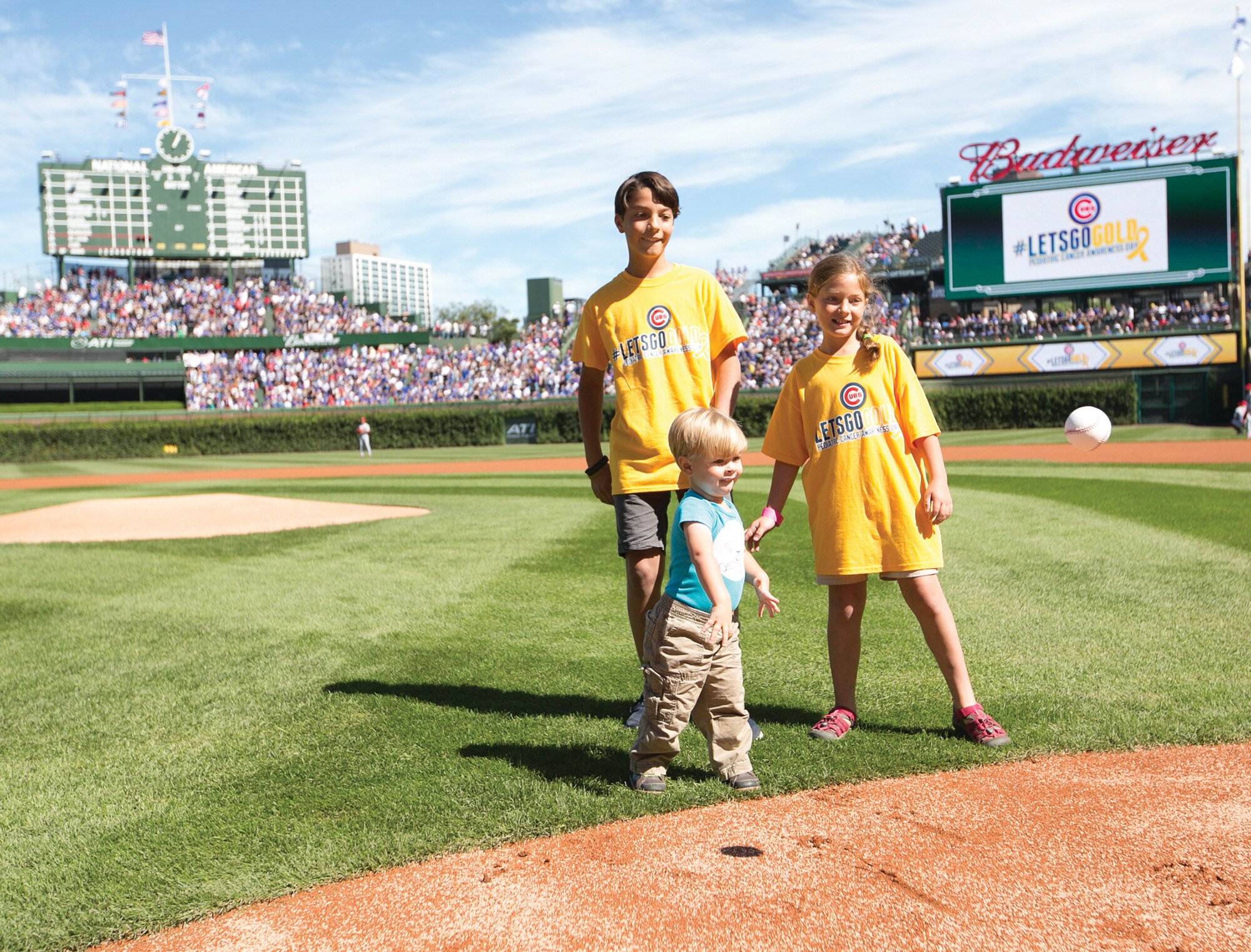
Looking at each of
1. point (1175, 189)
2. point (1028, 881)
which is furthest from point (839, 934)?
point (1175, 189)

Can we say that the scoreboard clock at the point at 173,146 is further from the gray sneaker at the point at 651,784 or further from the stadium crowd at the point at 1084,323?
the gray sneaker at the point at 651,784

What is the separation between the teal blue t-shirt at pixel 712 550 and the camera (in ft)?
10.8

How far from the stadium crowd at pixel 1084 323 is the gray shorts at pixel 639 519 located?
118ft

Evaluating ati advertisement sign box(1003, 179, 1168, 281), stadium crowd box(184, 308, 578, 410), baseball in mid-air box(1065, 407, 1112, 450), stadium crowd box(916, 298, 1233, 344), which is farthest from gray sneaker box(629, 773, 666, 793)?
stadium crowd box(184, 308, 578, 410)

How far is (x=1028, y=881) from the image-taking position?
2.64 metres

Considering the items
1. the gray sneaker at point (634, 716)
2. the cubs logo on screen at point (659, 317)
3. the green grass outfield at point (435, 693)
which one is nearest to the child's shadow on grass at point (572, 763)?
the green grass outfield at point (435, 693)

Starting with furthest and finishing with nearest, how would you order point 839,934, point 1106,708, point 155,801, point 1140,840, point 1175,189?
point 1175,189, point 1106,708, point 155,801, point 1140,840, point 839,934

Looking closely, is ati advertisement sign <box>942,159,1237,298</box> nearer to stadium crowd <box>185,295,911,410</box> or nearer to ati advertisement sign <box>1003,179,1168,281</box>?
ati advertisement sign <box>1003,179,1168,281</box>

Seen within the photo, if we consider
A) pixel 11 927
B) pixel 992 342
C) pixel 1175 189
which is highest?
pixel 1175 189

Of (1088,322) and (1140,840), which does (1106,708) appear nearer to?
(1140,840)

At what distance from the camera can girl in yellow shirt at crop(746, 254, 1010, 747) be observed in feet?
12.3

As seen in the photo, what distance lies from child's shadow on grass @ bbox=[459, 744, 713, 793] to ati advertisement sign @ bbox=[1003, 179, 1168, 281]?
38.5m

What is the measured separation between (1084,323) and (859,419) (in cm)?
3702

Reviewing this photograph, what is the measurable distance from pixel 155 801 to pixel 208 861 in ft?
2.18
